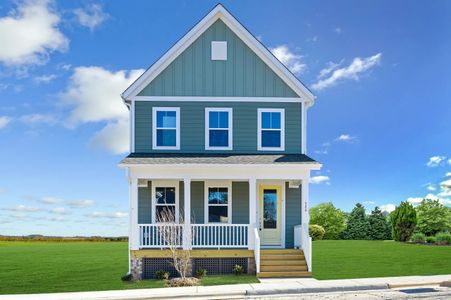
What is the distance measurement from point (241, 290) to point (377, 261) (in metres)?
9.87

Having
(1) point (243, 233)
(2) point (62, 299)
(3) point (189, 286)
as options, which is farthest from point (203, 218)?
(2) point (62, 299)

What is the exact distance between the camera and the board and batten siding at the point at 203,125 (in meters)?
19.6

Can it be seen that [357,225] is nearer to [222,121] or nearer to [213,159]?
[222,121]

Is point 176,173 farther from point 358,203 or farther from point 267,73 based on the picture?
point 358,203

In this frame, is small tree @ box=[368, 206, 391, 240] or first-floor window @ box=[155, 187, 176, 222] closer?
first-floor window @ box=[155, 187, 176, 222]

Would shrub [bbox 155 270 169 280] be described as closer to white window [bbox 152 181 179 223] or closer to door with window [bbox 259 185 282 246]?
white window [bbox 152 181 179 223]

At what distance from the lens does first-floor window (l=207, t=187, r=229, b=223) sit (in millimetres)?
19688

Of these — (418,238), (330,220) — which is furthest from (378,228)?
(418,238)

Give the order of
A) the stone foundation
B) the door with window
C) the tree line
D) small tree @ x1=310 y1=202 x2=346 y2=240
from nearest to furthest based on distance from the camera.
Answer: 1. the stone foundation
2. the door with window
3. the tree line
4. small tree @ x1=310 y1=202 x2=346 y2=240

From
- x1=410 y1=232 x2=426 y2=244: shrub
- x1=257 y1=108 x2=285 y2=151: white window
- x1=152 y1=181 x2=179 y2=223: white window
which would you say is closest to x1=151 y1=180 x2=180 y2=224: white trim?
A: x1=152 y1=181 x2=179 y2=223: white window

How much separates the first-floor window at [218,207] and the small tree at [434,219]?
826 inches

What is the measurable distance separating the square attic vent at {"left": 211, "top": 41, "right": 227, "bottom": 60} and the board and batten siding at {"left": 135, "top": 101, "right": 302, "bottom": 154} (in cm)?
181

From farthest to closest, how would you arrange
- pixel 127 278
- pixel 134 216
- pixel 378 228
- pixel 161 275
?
pixel 378 228 < pixel 127 278 < pixel 134 216 < pixel 161 275

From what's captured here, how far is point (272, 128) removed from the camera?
1988 cm
